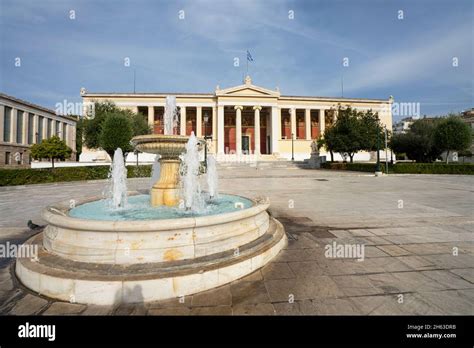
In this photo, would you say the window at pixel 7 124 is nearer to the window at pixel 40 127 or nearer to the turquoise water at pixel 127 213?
the window at pixel 40 127

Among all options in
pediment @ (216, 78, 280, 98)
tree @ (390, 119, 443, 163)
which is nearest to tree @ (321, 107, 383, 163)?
tree @ (390, 119, 443, 163)

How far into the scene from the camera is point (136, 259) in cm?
342

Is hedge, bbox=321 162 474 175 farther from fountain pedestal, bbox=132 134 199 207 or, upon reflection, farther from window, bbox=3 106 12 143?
window, bbox=3 106 12 143

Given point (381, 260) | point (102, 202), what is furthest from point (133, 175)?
point (381, 260)

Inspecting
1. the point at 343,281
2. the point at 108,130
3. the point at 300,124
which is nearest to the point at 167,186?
the point at 343,281

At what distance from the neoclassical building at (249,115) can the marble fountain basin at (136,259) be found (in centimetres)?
4665

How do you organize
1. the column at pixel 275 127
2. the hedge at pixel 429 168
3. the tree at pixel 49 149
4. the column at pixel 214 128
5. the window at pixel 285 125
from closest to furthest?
the hedge at pixel 429 168 < the tree at pixel 49 149 < the column at pixel 275 127 < the column at pixel 214 128 < the window at pixel 285 125

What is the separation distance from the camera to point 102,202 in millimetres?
7133

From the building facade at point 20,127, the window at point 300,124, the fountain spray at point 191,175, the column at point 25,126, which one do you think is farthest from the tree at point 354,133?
the column at point 25,126

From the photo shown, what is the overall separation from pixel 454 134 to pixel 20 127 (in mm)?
76172

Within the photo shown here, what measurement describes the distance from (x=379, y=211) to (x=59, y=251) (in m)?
8.76

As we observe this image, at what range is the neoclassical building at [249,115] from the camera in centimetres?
5312

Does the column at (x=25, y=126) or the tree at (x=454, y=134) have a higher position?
the column at (x=25, y=126)

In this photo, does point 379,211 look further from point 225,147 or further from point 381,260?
point 225,147
